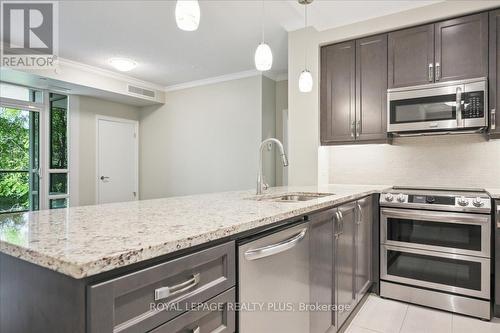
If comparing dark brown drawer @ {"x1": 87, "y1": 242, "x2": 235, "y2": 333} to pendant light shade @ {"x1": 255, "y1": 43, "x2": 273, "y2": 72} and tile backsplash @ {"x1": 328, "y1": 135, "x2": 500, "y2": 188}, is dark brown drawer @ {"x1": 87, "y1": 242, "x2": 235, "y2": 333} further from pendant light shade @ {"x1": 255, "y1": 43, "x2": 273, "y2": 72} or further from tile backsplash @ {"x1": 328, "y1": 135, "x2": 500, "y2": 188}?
tile backsplash @ {"x1": 328, "y1": 135, "x2": 500, "y2": 188}

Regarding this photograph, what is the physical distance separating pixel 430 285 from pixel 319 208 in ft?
5.35

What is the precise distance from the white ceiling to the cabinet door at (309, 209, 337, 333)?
2.25 metres

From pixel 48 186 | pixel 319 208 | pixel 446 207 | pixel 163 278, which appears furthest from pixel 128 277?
pixel 48 186

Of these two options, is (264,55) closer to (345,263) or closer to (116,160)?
(345,263)

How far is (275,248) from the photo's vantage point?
1189 mm

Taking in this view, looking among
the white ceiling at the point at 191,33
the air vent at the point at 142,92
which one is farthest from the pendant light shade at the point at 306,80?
the air vent at the point at 142,92

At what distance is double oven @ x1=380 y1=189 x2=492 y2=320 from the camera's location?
227 centimetres

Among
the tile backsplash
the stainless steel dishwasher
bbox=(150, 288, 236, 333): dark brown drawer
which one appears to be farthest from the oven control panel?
bbox=(150, 288, 236, 333): dark brown drawer

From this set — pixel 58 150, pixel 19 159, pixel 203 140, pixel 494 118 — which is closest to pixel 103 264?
pixel 494 118

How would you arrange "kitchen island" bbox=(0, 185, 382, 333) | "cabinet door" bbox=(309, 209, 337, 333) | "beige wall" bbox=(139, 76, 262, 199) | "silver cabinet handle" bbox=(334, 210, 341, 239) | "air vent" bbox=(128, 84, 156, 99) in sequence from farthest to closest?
"air vent" bbox=(128, 84, 156, 99) < "beige wall" bbox=(139, 76, 262, 199) < "silver cabinet handle" bbox=(334, 210, 341, 239) < "cabinet door" bbox=(309, 209, 337, 333) < "kitchen island" bbox=(0, 185, 382, 333)

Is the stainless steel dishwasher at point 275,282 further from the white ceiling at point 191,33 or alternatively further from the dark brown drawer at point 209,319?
the white ceiling at point 191,33

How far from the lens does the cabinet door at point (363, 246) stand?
2.25 metres

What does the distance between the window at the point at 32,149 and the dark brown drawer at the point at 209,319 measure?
509 centimetres

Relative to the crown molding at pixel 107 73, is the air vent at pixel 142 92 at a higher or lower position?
lower
